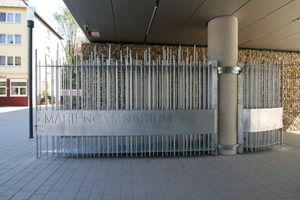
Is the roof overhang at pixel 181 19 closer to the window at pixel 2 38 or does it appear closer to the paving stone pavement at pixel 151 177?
the paving stone pavement at pixel 151 177

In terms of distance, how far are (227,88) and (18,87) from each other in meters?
25.6

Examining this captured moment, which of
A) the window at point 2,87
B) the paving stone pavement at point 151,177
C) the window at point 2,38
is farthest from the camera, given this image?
the window at point 2,38

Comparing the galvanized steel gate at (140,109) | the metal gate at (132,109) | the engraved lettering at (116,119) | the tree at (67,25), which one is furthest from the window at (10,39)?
the engraved lettering at (116,119)

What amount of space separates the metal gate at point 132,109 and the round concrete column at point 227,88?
0.27 metres

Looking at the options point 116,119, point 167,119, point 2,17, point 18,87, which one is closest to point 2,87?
point 18,87

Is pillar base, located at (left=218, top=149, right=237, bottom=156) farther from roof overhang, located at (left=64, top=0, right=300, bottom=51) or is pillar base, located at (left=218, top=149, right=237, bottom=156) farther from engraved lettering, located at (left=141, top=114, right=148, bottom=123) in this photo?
roof overhang, located at (left=64, top=0, right=300, bottom=51)

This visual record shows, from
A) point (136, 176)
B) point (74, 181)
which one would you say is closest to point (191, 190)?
point (136, 176)

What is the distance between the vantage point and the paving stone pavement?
11.3 feet

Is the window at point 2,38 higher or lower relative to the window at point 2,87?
higher

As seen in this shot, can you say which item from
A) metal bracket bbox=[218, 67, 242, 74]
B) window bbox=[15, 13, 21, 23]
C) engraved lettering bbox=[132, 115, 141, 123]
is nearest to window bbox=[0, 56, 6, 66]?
window bbox=[15, 13, 21, 23]

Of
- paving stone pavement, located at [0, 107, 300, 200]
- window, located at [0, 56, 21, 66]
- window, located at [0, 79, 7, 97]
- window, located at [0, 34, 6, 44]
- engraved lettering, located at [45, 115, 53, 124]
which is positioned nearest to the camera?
paving stone pavement, located at [0, 107, 300, 200]

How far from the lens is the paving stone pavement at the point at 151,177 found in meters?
3.44

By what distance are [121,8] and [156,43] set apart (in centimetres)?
327

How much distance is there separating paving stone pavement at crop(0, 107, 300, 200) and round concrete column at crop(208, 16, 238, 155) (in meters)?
0.49
